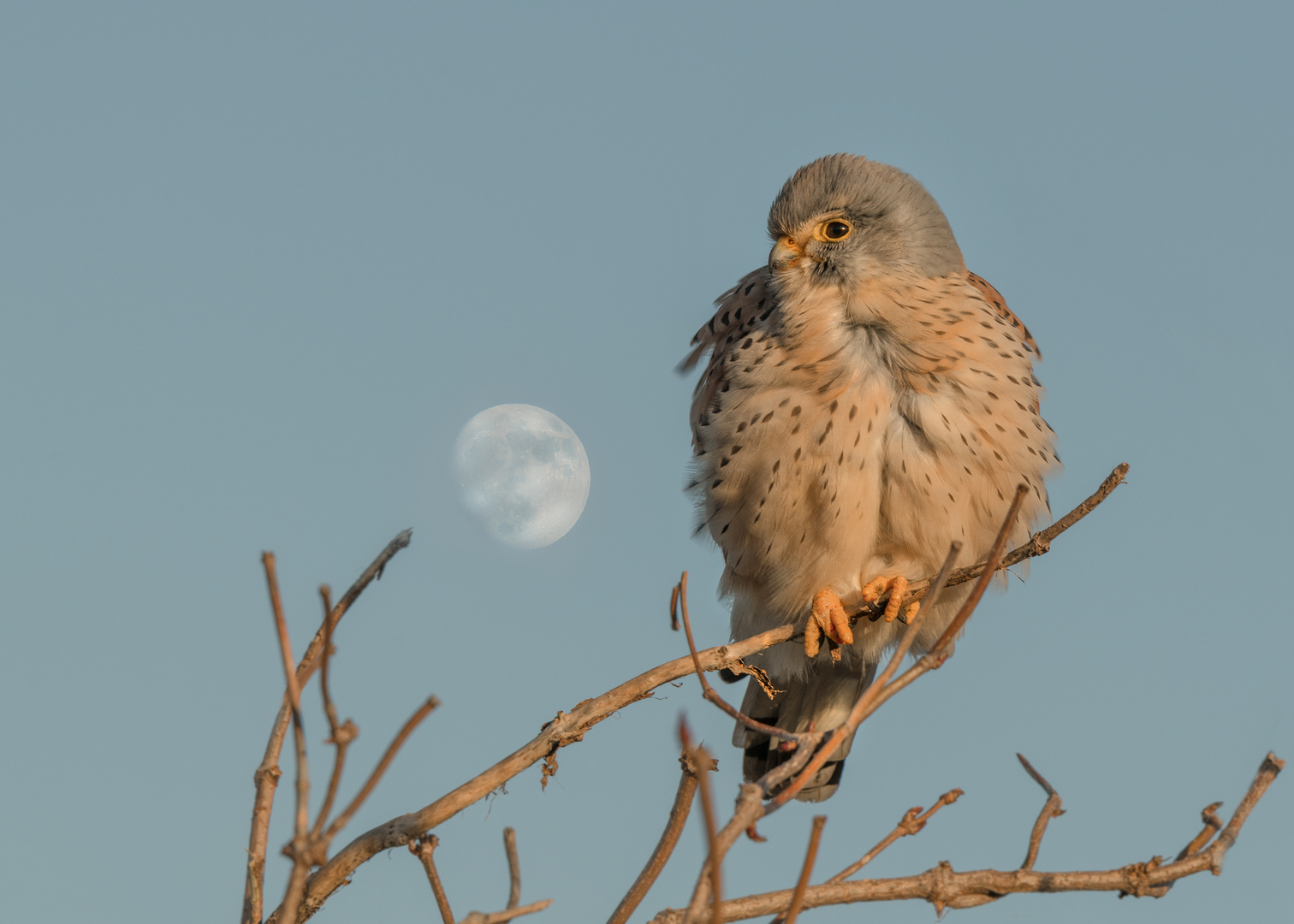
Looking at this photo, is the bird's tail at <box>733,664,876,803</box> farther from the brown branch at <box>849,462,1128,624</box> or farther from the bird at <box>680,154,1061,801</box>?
the brown branch at <box>849,462,1128,624</box>

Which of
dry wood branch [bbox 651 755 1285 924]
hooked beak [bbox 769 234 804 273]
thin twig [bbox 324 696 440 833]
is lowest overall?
dry wood branch [bbox 651 755 1285 924]

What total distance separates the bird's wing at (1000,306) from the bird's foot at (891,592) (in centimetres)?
115

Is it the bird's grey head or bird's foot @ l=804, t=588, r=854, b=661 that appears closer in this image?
bird's foot @ l=804, t=588, r=854, b=661

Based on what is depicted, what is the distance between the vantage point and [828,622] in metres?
3.96

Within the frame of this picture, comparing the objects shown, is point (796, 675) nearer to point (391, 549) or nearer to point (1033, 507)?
point (1033, 507)

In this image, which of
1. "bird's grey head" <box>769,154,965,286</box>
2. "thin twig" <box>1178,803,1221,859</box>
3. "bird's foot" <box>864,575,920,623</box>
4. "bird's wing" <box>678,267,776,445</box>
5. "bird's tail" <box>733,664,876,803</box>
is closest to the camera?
"thin twig" <box>1178,803,1221,859</box>

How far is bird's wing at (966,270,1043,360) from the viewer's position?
14.8 feet

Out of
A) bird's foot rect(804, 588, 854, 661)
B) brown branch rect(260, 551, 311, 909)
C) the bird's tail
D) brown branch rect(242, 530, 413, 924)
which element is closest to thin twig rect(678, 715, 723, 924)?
brown branch rect(260, 551, 311, 909)

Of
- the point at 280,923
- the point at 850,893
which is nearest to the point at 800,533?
the point at 850,893

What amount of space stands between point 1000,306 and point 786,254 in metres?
0.96

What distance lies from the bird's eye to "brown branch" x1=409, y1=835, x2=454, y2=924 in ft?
9.51

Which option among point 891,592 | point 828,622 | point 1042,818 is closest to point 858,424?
point 891,592

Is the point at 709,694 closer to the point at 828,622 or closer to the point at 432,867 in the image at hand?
the point at 432,867

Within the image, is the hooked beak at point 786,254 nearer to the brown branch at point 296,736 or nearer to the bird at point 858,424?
the bird at point 858,424
